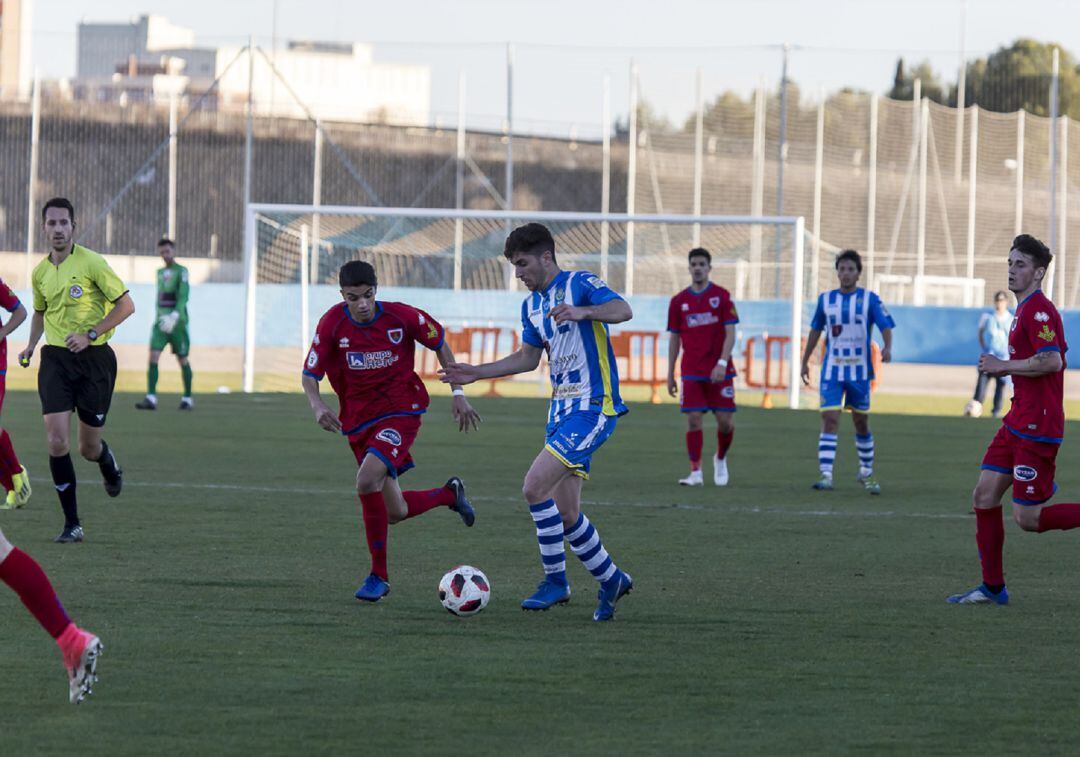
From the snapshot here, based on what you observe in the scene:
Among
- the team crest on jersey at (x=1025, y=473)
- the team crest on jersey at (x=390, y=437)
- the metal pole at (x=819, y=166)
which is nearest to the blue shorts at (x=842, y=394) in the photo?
the team crest on jersey at (x=1025, y=473)

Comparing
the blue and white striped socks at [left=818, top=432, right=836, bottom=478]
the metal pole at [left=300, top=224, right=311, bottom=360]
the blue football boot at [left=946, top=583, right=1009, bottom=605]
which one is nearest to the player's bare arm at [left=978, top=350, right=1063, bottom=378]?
the blue football boot at [left=946, top=583, right=1009, bottom=605]

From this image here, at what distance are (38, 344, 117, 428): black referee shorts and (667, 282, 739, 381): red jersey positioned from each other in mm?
5769

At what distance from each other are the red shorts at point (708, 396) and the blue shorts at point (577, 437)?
6963 mm

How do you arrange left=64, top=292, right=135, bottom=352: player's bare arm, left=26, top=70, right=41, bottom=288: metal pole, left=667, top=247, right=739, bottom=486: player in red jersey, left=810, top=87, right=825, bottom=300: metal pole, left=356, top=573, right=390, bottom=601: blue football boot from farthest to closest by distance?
left=810, top=87, right=825, bottom=300: metal pole < left=26, top=70, right=41, bottom=288: metal pole < left=667, top=247, right=739, bottom=486: player in red jersey < left=64, top=292, right=135, bottom=352: player's bare arm < left=356, top=573, right=390, bottom=601: blue football boot

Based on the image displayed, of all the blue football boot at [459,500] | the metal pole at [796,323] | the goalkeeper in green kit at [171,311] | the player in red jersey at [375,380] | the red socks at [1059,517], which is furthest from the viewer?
the metal pole at [796,323]

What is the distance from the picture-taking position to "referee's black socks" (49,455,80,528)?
9.52 meters

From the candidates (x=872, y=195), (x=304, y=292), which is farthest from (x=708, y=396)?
(x=872, y=195)

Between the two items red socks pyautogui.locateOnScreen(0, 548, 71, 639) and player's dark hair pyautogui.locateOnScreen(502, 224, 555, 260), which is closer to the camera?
red socks pyautogui.locateOnScreen(0, 548, 71, 639)

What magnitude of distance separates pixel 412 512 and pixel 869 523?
4.18 metres

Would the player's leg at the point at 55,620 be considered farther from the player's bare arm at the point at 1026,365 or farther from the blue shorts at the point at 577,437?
the player's bare arm at the point at 1026,365

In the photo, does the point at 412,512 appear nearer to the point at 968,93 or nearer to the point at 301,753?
the point at 301,753

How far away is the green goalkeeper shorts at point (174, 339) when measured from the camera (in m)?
21.4

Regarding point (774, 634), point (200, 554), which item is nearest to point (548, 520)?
point (774, 634)

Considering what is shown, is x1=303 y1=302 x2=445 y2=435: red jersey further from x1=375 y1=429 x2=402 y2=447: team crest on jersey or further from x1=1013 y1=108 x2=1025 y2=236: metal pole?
x1=1013 y1=108 x2=1025 y2=236: metal pole
